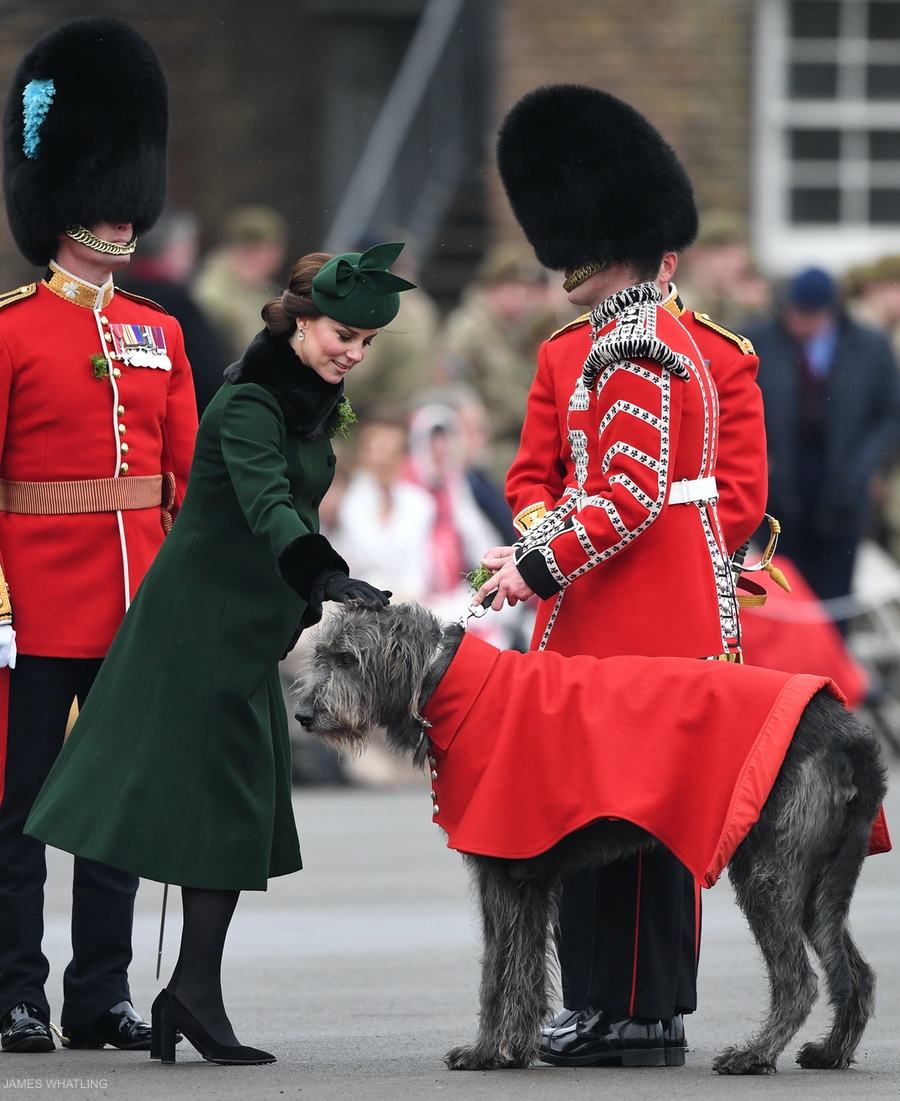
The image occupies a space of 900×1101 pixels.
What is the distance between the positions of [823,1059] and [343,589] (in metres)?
1.78

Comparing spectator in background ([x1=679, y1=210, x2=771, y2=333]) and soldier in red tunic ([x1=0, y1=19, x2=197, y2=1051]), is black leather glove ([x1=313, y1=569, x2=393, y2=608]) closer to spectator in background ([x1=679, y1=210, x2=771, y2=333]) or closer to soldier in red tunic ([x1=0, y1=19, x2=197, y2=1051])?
soldier in red tunic ([x1=0, y1=19, x2=197, y2=1051])

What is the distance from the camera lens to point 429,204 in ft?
62.8

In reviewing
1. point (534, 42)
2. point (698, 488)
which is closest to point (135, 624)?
point (698, 488)

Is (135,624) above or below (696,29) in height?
below

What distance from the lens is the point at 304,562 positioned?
5793 millimetres

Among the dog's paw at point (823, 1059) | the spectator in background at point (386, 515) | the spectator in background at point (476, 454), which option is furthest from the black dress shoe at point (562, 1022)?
the spectator in background at point (476, 454)

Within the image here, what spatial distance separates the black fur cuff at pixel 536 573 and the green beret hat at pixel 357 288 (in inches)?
28.1

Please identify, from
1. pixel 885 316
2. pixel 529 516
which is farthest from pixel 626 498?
pixel 885 316

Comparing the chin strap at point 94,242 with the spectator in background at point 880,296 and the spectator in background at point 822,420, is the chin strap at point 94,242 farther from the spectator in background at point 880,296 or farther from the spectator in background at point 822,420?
the spectator in background at point 880,296

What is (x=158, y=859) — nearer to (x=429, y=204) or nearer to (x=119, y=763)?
(x=119, y=763)

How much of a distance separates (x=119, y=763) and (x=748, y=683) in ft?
5.33

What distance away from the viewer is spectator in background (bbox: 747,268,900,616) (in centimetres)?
1309

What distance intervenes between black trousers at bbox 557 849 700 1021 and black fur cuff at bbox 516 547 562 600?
766 mm

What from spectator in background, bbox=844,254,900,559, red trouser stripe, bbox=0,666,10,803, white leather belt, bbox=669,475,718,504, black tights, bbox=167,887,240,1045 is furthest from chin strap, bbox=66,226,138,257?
spectator in background, bbox=844,254,900,559
